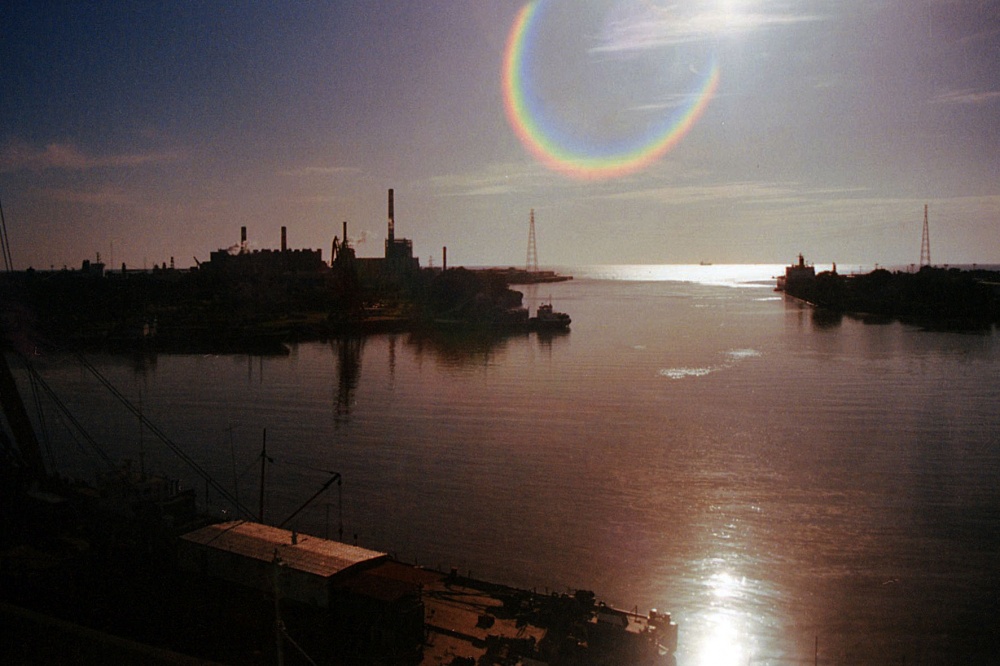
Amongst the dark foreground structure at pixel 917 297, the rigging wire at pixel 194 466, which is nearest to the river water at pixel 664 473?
the rigging wire at pixel 194 466

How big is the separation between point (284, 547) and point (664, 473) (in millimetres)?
6569

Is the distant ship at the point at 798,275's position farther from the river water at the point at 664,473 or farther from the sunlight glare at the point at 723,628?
the sunlight glare at the point at 723,628

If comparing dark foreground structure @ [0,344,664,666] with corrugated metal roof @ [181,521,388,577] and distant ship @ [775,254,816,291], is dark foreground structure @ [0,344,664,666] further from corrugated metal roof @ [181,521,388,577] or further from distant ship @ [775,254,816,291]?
distant ship @ [775,254,816,291]

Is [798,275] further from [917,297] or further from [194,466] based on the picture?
[194,466]

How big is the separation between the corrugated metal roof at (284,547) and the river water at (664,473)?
173 cm

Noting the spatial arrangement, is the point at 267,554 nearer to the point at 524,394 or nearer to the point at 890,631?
the point at 890,631

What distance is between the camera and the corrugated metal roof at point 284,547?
582cm

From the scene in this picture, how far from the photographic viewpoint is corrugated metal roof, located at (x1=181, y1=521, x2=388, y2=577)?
5820 mm

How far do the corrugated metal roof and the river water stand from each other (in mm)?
1731

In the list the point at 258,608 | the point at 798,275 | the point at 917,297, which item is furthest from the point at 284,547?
the point at 798,275

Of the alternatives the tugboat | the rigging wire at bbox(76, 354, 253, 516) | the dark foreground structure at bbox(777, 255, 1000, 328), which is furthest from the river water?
the dark foreground structure at bbox(777, 255, 1000, 328)

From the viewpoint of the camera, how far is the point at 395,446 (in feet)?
41.6

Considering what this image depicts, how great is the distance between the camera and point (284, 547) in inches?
240

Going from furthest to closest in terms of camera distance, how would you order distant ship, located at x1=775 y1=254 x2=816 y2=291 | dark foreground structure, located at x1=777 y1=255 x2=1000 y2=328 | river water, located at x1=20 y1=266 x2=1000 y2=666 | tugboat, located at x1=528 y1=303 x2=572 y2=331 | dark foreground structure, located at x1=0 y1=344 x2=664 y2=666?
distant ship, located at x1=775 y1=254 x2=816 y2=291 < dark foreground structure, located at x1=777 y1=255 x2=1000 y2=328 < tugboat, located at x1=528 y1=303 x2=572 y2=331 < river water, located at x1=20 y1=266 x2=1000 y2=666 < dark foreground structure, located at x1=0 y1=344 x2=664 y2=666
